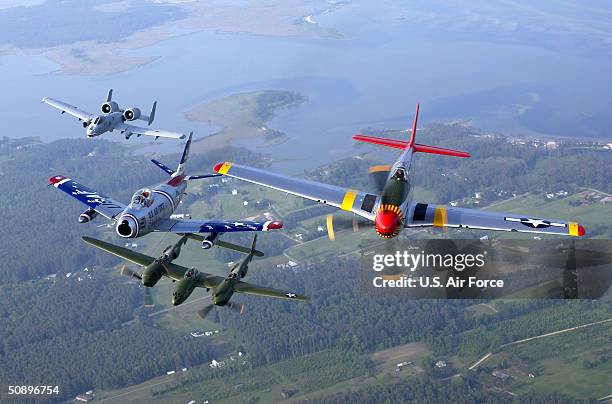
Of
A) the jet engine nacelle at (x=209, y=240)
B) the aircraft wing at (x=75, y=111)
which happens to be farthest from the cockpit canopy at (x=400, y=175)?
the aircraft wing at (x=75, y=111)

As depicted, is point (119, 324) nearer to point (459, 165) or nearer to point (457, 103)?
point (459, 165)

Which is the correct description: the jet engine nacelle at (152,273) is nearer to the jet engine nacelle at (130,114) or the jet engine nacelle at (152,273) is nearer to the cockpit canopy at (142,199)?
the cockpit canopy at (142,199)

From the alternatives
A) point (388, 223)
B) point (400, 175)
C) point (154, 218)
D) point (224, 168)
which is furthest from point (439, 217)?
point (154, 218)

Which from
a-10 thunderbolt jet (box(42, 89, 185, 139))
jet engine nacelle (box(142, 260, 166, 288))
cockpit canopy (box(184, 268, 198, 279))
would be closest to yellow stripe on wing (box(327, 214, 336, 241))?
cockpit canopy (box(184, 268, 198, 279))

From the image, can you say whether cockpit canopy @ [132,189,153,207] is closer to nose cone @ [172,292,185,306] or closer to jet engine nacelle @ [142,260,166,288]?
jet engine nacelle @ [142,260,166,288]

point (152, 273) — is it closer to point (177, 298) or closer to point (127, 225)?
point (177, 298)

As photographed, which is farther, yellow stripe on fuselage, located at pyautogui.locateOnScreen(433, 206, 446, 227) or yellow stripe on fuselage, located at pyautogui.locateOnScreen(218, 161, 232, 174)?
yellow stripe on fuselage, located at pyautogui.locateOnScreen(218, 161, 232, 174)

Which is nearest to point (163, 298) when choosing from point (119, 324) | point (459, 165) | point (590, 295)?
point (119, 324)
